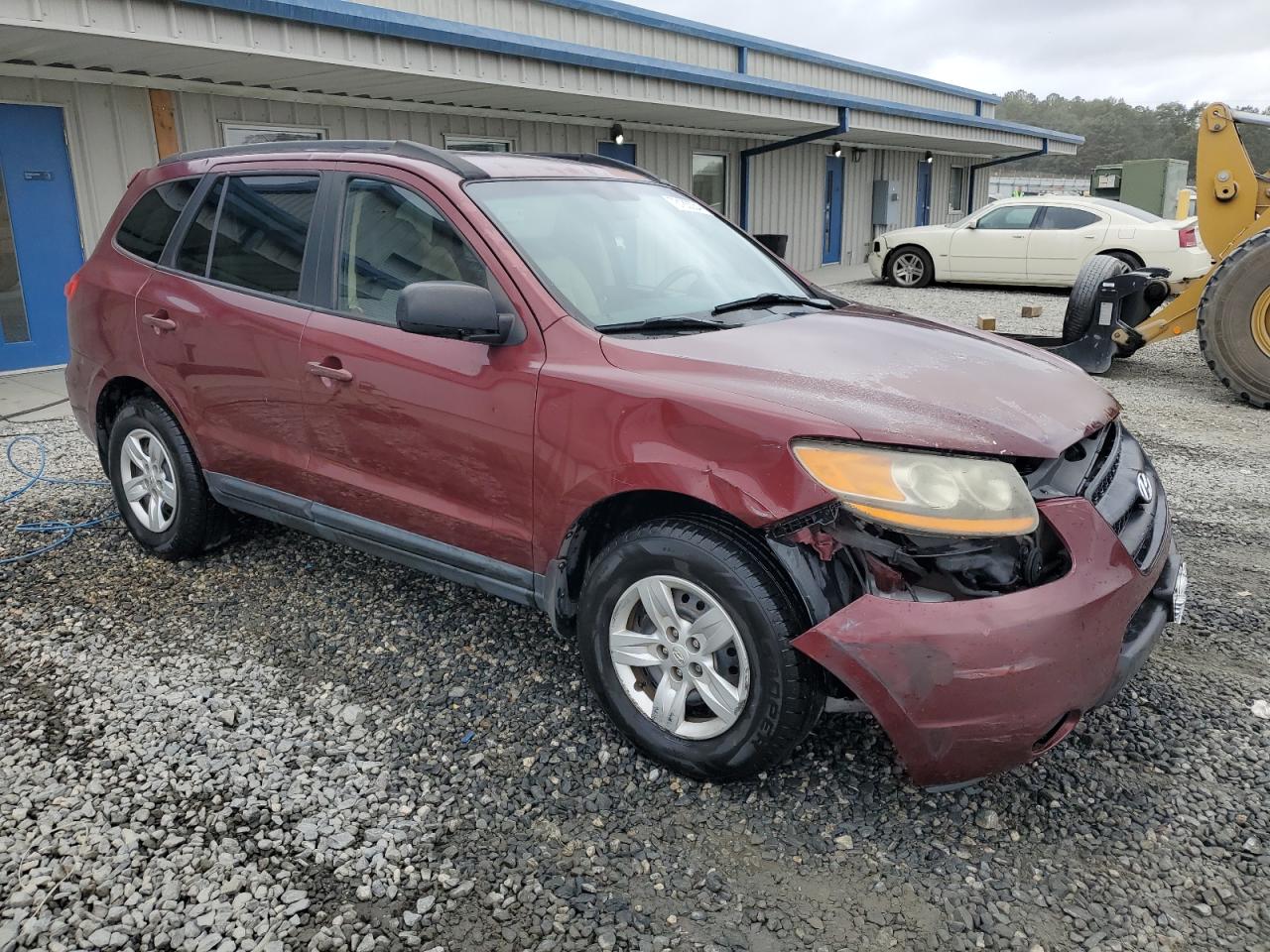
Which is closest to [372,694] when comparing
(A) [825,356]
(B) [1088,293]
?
(A) [825,356]

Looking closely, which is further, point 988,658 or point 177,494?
point 177,494

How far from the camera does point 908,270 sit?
53.7ft

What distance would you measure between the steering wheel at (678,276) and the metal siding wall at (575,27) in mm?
9290

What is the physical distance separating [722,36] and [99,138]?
1153 cm

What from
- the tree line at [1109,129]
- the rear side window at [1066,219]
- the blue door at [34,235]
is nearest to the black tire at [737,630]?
the blue door at [34,235]

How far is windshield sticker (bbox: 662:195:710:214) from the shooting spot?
3869 mm

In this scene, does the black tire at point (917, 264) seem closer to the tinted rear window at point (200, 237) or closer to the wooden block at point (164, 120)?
the wooden block at point (164, 120)

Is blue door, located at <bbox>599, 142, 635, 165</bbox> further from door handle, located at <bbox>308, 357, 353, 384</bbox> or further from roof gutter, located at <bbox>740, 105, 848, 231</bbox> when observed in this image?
door handle, located at <bbox>308, 357, 353, 384</bbox>

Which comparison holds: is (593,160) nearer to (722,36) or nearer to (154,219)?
(154,219)

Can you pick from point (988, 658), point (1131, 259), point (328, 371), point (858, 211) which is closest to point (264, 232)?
point (328, 371)

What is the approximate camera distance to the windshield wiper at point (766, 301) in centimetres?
334

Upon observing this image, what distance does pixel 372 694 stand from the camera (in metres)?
3.26

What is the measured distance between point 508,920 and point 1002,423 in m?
1.77

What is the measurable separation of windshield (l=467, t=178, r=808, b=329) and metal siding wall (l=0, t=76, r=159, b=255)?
7.17 m
